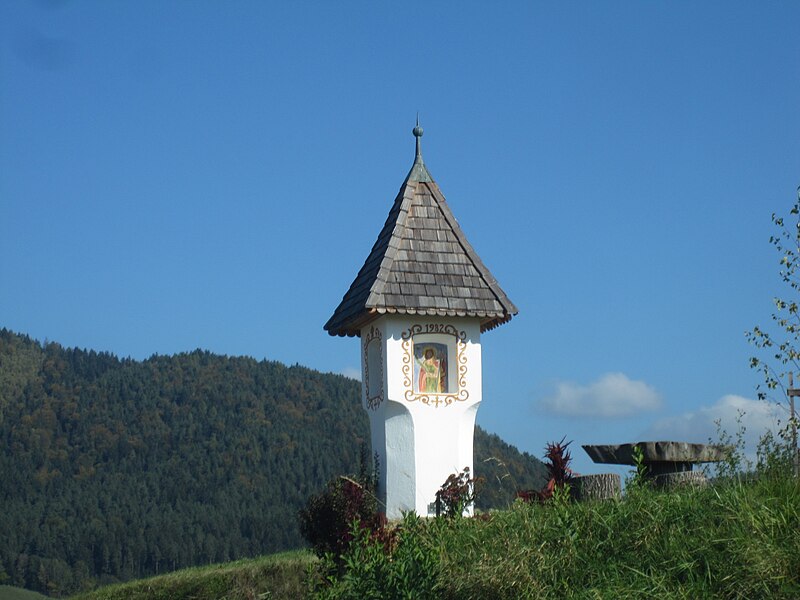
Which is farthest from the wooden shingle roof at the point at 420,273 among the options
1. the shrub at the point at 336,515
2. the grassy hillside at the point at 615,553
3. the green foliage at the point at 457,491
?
the grassy hillside at the point at 615,553

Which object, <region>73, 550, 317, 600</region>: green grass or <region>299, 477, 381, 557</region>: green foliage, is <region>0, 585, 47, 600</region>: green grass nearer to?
<region>73, 550, 317, 600</region>: green grass

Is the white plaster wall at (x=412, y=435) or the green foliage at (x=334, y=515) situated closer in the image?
the green foliage at (x=334, y=515)

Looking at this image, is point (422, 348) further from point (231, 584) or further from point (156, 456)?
point (156, 456)

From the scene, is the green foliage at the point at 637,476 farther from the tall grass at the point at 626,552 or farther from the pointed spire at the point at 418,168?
the pointed spire at the point at 418,168

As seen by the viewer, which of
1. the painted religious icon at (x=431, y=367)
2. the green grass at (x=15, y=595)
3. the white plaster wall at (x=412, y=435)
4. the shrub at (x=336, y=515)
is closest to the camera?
the shrub at (x=336, y=515)

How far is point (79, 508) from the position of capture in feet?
220

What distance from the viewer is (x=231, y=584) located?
773 inches

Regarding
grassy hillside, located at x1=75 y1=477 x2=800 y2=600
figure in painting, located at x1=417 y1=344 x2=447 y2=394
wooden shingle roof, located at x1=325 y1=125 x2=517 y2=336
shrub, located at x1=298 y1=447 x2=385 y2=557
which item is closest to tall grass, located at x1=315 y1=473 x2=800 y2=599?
grassy hillside, located at x1=75 y1=477 x2=800 y2=600

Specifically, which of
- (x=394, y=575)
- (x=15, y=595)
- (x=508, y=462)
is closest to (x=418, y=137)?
(x=394, y=575)

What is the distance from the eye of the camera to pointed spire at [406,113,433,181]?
18.5m

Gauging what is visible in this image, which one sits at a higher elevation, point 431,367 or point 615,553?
point 431,367

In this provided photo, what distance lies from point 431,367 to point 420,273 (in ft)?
4.55

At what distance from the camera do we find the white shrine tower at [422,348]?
16.9 m

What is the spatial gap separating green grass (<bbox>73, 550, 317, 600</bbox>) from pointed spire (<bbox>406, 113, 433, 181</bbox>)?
247 inches
